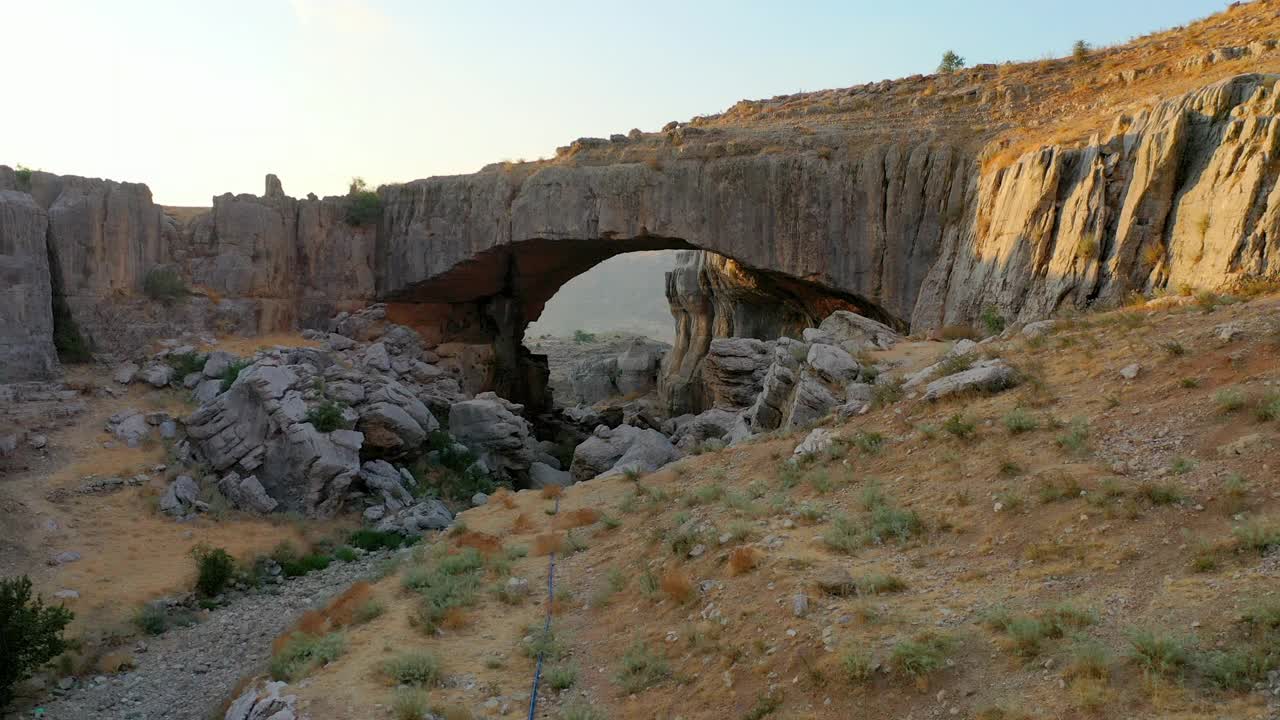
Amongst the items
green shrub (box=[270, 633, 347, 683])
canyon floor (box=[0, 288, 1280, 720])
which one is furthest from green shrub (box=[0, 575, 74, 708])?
green shrub (box=[270, 633, 347, 683])

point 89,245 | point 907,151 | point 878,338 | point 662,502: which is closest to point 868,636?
point 662,502

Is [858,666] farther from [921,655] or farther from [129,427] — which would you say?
[129,427]

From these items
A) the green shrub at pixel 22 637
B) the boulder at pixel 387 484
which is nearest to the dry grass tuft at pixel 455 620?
the green shrub at pixel 22 637

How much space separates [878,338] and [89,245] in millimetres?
20273

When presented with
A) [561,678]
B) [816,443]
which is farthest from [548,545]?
[561,678]

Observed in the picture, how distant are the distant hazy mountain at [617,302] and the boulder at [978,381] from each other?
98626 millimetres

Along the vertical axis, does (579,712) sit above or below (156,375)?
below

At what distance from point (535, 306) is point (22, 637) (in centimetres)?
2160

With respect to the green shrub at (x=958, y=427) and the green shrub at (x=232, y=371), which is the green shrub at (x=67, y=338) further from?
the green shrub at (x=958, y=427)

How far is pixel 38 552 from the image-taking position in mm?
15625

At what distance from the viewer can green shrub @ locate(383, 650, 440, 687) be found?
26.7ft

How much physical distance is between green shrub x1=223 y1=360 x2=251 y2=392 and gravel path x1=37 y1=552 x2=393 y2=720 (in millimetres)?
8194

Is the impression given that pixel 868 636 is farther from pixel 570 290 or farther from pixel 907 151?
pixel 570 290

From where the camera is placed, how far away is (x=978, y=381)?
1161 cm
